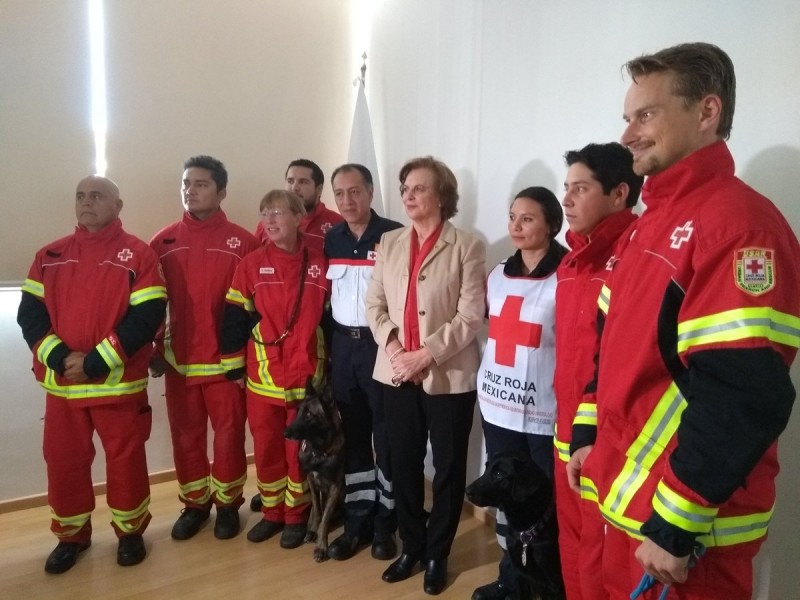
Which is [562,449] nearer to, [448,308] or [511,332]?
[511,332]

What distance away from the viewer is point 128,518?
2.36 meters

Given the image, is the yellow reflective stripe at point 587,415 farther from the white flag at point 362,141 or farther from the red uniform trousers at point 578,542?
the white flag at point 362,141

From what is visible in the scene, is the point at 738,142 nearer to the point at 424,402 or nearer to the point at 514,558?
the point at 424,402

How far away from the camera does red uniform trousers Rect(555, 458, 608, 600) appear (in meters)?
1.34

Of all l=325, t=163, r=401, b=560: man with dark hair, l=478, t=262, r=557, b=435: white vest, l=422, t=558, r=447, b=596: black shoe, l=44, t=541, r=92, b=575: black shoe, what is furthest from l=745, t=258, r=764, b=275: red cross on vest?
l=44, t=541, r=92, b=575: black shoe

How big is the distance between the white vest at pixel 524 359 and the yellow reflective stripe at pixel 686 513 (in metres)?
0.90

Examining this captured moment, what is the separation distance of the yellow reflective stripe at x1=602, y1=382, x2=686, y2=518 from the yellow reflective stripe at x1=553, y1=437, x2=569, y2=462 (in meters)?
0.53

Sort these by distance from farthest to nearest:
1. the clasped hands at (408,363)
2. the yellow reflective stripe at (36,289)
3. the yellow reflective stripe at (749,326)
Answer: the yellow reflective stripe at (36,289) < the clasped hands at (408,363) < the yellow reflective stripe at (749,326)

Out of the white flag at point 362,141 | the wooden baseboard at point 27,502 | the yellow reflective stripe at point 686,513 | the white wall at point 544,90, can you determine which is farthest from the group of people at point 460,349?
the wooden baseboard at point 27,502

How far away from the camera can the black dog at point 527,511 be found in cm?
175

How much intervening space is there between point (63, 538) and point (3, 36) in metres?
2.31

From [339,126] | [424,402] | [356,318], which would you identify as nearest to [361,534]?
[424,402]

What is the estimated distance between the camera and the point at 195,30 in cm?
304

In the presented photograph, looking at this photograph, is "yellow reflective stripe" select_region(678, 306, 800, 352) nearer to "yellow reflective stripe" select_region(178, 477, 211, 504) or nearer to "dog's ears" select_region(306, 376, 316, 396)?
"dog's ears" select_region(306, 376, 316, 396)
